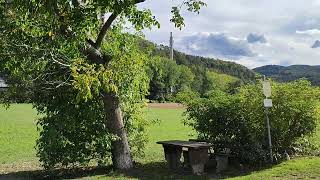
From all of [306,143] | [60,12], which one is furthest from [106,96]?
[306,143]

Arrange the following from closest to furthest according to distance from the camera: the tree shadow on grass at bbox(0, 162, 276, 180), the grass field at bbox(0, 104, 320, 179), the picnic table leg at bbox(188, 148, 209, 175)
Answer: the grass field at bbox(0, 104, 320, 179) < the tree shadow on grass at bbox(0, 162, 276, 180) < the picnic table leg at bbox(188, 148, 209, 175)

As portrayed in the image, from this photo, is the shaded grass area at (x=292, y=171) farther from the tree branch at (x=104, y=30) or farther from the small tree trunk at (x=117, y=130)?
the tree branch at (x=104, y=30)

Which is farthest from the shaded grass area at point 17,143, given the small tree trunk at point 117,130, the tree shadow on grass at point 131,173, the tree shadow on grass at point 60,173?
the small tree trunk at point 117,130

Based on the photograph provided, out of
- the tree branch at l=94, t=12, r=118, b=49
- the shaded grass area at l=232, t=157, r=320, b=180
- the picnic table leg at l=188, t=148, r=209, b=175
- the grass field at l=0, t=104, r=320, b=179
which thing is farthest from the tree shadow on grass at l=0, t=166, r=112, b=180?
the shaded grass area at l=232, t=157, r=320, b=180

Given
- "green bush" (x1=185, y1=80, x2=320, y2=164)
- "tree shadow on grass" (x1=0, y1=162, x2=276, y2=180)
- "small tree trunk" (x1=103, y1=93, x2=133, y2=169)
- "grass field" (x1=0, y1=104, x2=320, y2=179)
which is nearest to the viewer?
"grass field" (x1=0, y1=104, x2=320, y2=179)

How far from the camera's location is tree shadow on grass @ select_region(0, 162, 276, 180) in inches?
501

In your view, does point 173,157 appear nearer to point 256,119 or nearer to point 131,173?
point 131,173

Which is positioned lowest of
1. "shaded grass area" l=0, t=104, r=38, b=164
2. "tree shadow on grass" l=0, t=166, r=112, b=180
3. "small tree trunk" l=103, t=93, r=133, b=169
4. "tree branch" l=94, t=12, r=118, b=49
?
"tree shadow on grass" l=0, t=166, r=112, b=180

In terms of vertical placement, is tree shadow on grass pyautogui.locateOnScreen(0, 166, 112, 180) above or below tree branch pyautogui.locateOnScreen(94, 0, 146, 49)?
below

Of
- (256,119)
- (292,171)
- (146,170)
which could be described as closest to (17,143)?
(146,170)

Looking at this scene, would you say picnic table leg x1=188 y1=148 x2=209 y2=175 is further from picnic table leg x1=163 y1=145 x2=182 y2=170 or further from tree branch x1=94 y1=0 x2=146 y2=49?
tree branch x1=94 y1=0 x2=146 y2=49

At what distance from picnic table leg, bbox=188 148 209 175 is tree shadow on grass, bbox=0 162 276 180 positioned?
196 millimetres

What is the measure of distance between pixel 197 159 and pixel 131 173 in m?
1.74

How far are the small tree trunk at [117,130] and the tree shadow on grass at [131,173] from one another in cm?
29
